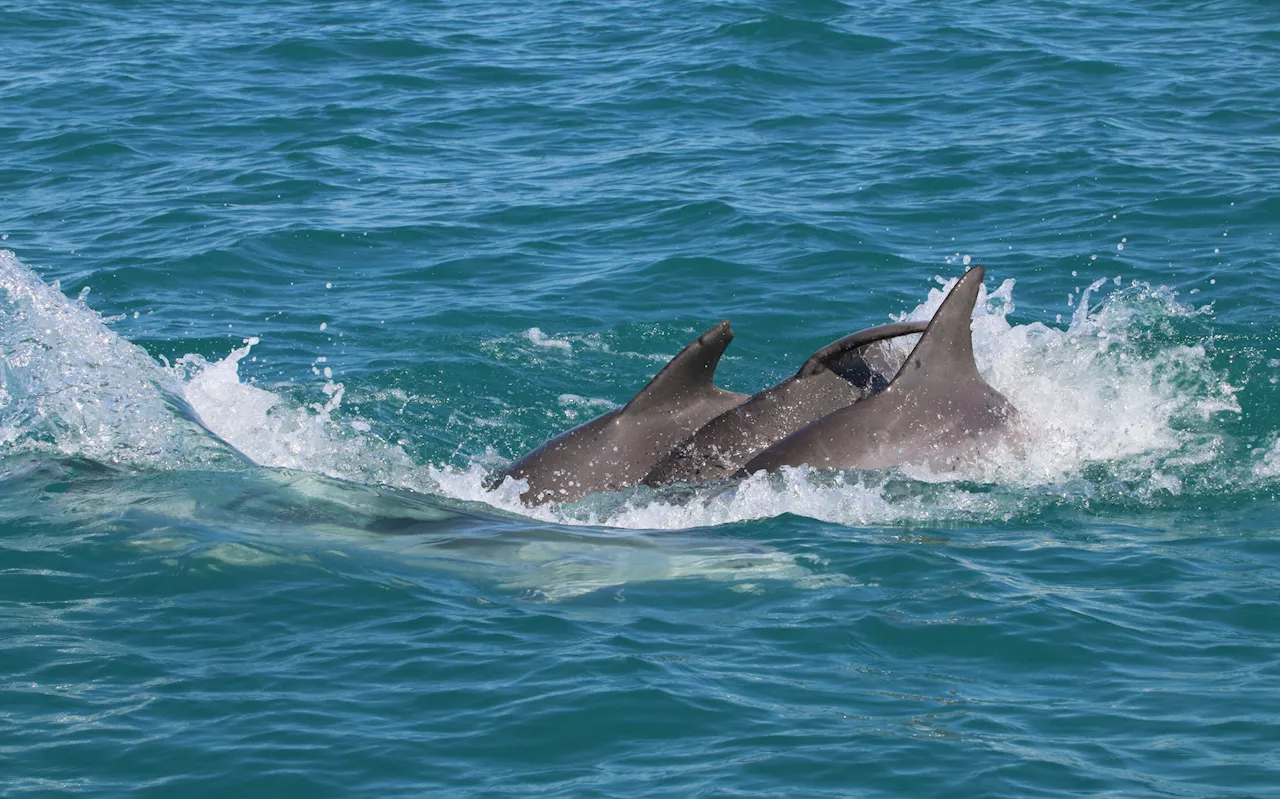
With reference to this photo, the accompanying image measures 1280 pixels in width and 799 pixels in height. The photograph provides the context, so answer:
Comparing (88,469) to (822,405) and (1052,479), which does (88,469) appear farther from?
(1052,479)

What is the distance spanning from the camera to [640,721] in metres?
7.60

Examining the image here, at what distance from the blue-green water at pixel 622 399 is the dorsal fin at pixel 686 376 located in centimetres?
92

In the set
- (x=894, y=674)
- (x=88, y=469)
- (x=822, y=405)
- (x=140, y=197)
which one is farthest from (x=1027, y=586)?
(x=140, y=197)

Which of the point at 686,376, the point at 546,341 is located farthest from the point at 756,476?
the point at 546,341

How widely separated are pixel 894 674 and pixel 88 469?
6.12 m

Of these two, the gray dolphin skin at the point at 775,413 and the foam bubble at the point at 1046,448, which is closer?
the foam bubble at the point at 1046,448

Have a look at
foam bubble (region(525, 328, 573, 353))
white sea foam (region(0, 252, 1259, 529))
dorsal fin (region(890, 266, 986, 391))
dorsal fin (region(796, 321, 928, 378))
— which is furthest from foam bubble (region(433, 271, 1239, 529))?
foam bubble (region(525, 328, 573, 353))

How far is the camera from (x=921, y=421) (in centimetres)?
1073

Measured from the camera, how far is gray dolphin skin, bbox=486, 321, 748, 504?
36.7 feet

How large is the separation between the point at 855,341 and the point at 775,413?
78 cm

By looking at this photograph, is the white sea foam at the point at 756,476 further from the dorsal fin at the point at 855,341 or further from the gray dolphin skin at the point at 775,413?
the dorsal fin at the point at 855,341

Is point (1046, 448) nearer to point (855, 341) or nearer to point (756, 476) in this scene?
point (855, 341)

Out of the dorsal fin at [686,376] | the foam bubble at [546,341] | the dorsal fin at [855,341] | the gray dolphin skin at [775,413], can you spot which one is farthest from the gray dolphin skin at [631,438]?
the foam bubble at [546,341]

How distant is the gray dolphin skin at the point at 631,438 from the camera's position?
1120 centimetres
